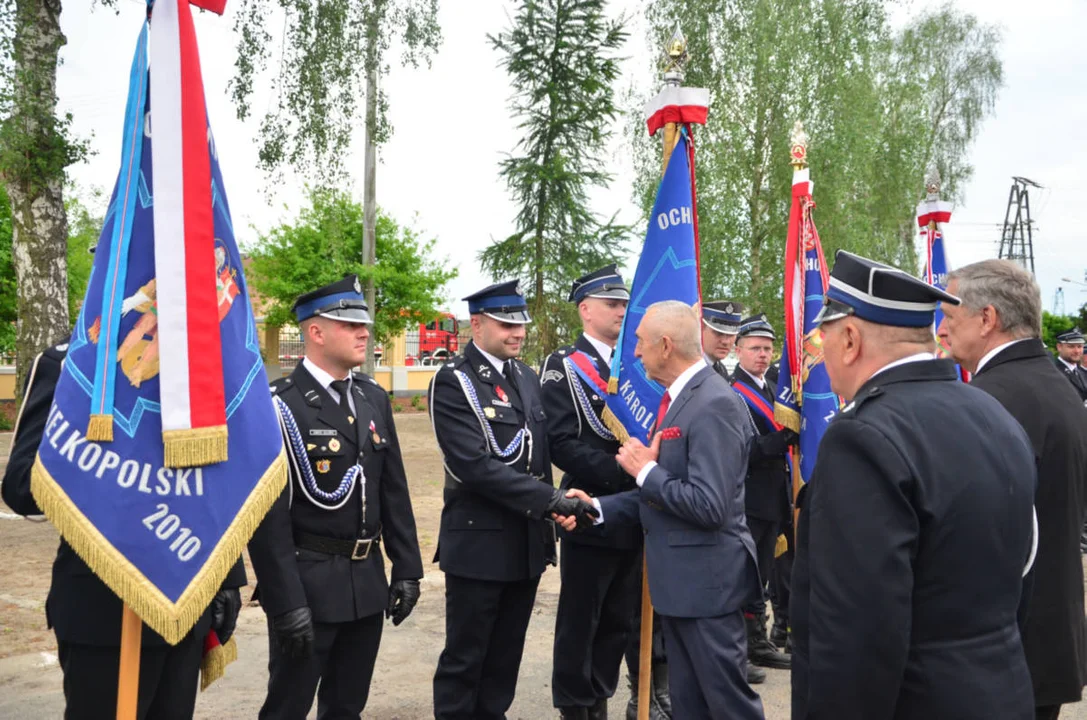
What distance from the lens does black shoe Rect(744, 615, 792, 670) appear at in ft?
19.5

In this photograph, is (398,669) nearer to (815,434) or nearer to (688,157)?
(815,434)

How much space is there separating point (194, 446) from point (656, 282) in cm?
296

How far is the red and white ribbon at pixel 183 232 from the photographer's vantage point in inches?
113

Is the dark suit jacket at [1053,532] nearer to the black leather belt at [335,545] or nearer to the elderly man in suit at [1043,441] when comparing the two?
the elderly man in suit at [1043,441]

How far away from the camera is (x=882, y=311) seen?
2.25 metres

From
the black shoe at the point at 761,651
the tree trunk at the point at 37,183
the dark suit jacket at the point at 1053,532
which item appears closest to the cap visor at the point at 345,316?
the dark suit jacket at the point at 1053,532

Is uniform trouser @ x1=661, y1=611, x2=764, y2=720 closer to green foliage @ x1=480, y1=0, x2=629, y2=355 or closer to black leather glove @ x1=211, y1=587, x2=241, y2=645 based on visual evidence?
black leather glove @ x1=211, y1=587, x2=241, y2=645

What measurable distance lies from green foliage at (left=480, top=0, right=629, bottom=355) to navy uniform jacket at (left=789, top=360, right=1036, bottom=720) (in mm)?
16321

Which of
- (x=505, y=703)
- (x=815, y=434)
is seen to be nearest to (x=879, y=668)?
(x=505, y=703)

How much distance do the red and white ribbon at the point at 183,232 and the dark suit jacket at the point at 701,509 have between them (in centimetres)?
176

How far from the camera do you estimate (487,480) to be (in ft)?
14.2

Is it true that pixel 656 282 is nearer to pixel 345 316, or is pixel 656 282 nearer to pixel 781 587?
pixel 345 316

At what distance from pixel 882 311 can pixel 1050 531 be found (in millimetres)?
1423

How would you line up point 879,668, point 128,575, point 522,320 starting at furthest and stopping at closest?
point 522,320 < point 128,575 < point 879,668
